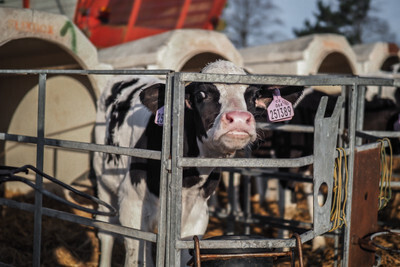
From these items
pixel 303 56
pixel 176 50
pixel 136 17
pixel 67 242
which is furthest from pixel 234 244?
pixel 136 17

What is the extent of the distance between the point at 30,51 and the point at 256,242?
14.0 feet

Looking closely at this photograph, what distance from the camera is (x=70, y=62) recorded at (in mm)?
5785

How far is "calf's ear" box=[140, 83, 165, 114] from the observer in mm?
2766

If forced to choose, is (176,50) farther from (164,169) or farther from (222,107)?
(164,169)

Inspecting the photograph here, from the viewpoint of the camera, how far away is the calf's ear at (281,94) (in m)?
3.02

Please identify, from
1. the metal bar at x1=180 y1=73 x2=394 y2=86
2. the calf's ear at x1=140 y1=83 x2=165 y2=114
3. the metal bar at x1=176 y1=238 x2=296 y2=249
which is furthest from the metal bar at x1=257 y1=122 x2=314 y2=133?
the metal bar at x1=176 y1=238 x2=296 y2=249

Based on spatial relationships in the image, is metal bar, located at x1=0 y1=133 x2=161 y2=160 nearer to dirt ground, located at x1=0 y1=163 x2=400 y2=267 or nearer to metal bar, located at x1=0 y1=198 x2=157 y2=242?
metal bar, located at x1=0 y1=198 x2=157 y2=242

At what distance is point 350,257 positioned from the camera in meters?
3.04

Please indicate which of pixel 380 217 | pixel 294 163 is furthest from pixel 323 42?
pixel 294 163

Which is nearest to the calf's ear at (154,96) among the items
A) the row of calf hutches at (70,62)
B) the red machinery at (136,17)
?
the row of calf hutches at (70,62)

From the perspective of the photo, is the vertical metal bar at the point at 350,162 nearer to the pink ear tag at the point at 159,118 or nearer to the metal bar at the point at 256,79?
the metal bar at the point at 256,79

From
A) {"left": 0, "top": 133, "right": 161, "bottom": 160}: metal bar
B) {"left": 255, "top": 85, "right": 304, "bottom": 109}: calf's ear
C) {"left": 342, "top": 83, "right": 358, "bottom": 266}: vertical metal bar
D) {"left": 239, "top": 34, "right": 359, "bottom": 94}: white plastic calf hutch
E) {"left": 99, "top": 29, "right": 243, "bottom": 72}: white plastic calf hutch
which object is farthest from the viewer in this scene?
{"left": 239, "top": 34, "right": 359, "bottom": 94}: white plastic calf hutch

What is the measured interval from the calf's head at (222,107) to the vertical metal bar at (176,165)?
324 mm

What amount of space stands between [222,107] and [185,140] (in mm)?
493
